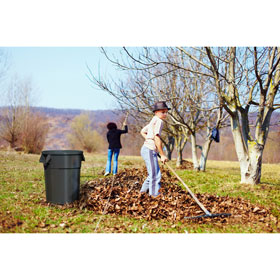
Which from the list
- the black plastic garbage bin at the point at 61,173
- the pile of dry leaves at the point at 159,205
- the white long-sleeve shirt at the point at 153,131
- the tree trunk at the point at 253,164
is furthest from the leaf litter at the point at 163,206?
the tree trunk at the point at 253,164

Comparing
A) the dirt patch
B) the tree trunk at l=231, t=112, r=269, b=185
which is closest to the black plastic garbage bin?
the dirt patch

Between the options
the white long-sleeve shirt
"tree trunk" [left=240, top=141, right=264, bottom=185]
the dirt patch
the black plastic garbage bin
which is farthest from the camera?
"tree trunk" [left=240, top=141, right=264, bottom=185]

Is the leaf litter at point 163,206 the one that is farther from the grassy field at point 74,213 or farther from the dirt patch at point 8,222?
the dirt patch at point 8,222

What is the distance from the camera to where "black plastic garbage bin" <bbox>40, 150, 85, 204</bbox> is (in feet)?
13.6

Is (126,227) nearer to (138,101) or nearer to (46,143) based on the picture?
(138,101)

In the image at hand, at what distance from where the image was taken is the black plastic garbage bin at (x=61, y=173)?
4.14 meters

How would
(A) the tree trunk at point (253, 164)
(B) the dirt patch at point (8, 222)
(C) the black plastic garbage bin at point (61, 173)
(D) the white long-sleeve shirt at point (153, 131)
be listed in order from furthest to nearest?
(A) the tree trunk at point (253, 164) < (D) the white long-sleeve shirt at point (153, 131) < (C) the black plastic garbage bin at point (61, 173) < (B) the dirt patch at point (8, 222)

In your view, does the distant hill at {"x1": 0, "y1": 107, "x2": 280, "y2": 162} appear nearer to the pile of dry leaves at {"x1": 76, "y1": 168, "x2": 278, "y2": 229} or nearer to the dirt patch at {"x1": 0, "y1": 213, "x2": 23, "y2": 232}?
the pile of dry leaves at {"x1": 76, "y1": 168, "x2": 278, "y2": 229}

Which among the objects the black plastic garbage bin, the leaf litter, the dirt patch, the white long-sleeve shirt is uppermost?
the white long-sleeve shirt

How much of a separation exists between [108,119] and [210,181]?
409 cm

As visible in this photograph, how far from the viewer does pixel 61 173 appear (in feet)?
13.7

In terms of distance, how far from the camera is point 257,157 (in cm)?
623

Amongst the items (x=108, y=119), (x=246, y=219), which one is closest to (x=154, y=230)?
(x=246, y=219)

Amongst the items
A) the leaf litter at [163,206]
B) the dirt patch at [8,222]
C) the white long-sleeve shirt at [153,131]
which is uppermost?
the white long-sleeve shirt at [153,131]
